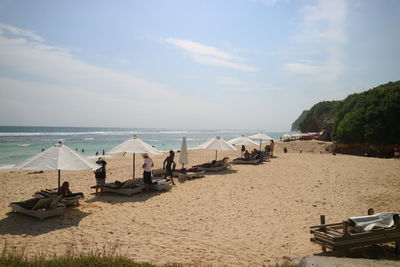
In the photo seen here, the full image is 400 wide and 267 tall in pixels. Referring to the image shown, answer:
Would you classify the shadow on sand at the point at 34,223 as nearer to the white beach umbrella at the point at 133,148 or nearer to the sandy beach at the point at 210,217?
the sandy beach at the point at 210,217

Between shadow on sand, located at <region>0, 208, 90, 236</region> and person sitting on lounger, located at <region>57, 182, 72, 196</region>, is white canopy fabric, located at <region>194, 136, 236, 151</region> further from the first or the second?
shadow on sand, located at <region>0, 208, 90, 236</region>

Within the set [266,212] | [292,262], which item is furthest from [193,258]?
[266,212]

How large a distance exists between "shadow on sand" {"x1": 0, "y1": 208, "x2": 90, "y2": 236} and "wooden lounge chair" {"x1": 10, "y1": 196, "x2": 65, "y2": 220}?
0.48ft

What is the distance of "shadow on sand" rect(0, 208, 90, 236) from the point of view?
6.87 metres

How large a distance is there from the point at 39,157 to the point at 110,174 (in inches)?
354

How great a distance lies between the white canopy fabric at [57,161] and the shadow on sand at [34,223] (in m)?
1.48

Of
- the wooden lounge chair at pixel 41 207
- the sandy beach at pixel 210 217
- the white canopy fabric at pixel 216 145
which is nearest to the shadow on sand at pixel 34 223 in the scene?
the sandy beach at pixel 210 217

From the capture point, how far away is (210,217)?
8469mm

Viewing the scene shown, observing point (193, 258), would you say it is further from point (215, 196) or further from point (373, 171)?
point (373, 171)

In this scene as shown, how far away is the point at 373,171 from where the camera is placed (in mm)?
16031

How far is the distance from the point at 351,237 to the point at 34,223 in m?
8.19

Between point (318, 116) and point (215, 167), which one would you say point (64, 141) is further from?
point (318, 116)

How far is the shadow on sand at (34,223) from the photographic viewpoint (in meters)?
6.87

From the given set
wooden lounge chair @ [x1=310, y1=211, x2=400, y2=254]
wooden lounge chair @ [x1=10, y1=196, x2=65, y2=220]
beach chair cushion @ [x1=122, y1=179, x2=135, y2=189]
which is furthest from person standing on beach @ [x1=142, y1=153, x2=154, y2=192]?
wooden lounge chair @ [x1=310, y1=211, x2=400, y2=254]
